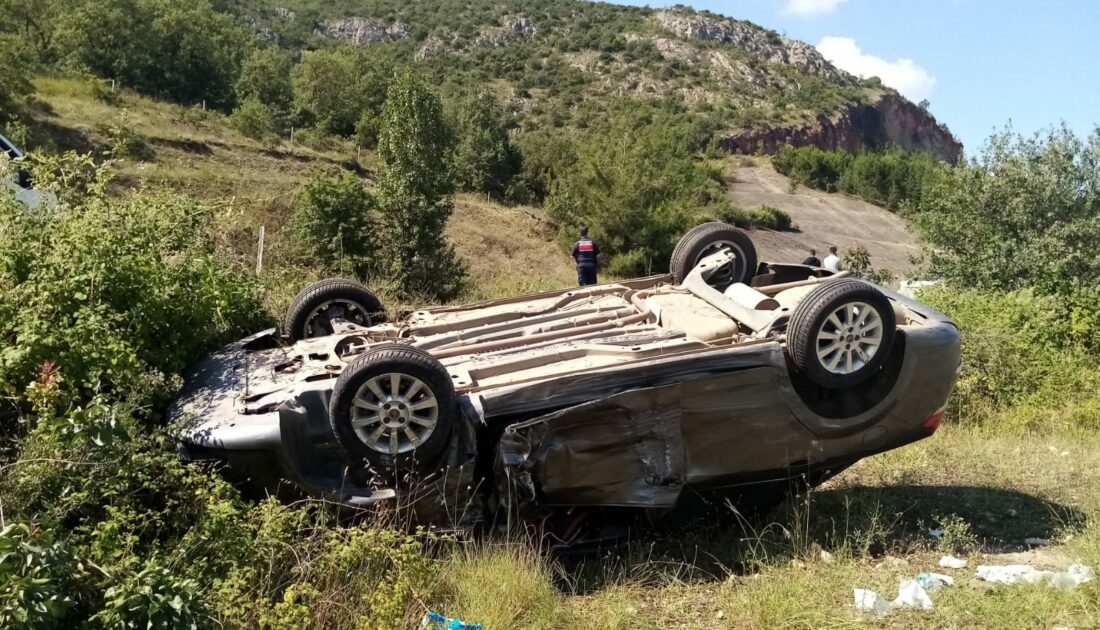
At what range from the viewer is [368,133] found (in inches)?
1297

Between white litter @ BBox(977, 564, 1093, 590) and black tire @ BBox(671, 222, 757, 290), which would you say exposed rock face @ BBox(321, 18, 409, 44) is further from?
white litter @ BBox(977, 564, 1093, 590)

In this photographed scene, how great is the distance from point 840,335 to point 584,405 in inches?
65.5

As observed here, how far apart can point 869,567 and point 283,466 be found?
352 cm

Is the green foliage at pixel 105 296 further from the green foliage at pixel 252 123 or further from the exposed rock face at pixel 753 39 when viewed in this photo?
the exposed rock face at pixel 753 39

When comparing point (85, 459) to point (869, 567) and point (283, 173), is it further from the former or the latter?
point (283, 173)

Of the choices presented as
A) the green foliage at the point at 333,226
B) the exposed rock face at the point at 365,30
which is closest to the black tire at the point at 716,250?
the green foliage at the point at 333,226

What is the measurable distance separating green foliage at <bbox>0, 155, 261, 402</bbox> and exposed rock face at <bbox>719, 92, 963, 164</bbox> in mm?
71037

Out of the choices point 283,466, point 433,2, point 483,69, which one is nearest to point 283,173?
point 283,466

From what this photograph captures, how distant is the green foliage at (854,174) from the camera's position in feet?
211

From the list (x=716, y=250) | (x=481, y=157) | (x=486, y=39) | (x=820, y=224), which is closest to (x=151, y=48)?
(x=481, y=157)

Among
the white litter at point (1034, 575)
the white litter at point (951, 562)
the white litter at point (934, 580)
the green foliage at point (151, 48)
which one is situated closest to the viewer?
the white litter at point (1034, 575)

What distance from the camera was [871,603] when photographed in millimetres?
4117

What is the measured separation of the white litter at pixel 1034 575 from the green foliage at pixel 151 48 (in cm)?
3512

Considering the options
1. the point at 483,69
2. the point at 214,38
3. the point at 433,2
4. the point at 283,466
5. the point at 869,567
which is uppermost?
the point at 433,2
